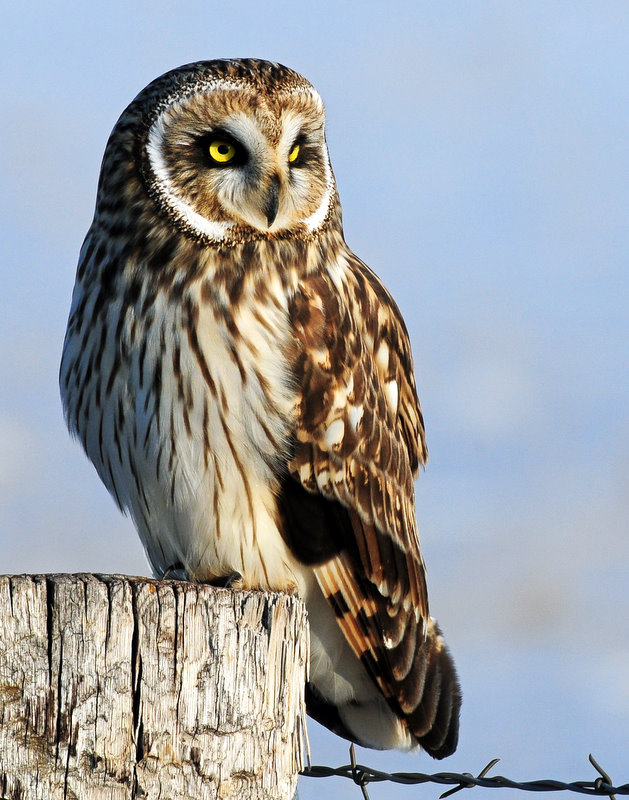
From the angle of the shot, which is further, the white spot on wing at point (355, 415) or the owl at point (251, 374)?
the white spot on wing at point (355, 415)

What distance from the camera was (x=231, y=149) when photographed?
12.9 feet

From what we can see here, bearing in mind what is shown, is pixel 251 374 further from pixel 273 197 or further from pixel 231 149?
pixel 231 149

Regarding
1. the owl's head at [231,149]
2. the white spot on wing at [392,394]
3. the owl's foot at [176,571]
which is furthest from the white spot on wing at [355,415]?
the owl's foot at [176,571]

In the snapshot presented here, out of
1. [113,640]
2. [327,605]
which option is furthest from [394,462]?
[113,640]

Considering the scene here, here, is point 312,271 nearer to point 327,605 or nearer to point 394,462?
point 394,462

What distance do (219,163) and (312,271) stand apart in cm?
50

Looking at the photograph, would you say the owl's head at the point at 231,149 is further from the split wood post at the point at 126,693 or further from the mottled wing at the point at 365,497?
the split wood post at the point at 126,693

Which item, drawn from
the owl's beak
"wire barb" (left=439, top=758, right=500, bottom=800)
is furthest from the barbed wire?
the owl's beak

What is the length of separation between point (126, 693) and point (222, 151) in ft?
7.44

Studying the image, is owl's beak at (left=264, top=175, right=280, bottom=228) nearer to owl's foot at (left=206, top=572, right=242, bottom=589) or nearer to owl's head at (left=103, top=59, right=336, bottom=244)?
owl's head at (left=103, top=59, right=336, bottom=244)

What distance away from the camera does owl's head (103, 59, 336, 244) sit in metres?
3.83

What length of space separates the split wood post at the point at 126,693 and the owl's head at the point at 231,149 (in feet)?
6.27

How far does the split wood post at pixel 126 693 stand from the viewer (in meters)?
2.15

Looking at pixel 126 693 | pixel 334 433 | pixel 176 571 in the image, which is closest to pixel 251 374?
pixel 334 433
